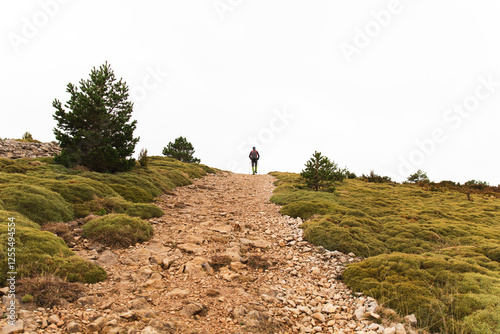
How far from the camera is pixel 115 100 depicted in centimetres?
1892

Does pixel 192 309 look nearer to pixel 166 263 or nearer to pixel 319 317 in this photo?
pixel 166 263

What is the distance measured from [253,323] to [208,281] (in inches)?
80.5

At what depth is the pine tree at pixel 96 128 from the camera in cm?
1716

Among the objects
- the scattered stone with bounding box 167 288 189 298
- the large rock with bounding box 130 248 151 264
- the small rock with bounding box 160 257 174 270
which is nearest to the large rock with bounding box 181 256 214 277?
the small rock with bounding box 160 257 174 270

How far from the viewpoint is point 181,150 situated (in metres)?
42.2

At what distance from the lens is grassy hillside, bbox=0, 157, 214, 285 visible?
6.25m

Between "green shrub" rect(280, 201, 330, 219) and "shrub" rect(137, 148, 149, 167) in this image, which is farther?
"shrub" rect(137, 148, 149, 167)

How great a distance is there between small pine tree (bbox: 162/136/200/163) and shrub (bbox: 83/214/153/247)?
31511 mm

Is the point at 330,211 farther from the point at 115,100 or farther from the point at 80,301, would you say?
the point at 115,100

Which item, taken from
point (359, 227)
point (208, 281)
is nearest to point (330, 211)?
point (359, 227)

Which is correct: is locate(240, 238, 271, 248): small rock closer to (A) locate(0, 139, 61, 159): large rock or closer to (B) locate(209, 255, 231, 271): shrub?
(B) locate(209, 255, 231, 271): shrub

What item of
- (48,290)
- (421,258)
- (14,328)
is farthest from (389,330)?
(48,290)

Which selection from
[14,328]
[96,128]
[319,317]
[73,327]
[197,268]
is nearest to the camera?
[14,328]

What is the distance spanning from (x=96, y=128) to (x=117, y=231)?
38.1 feet
